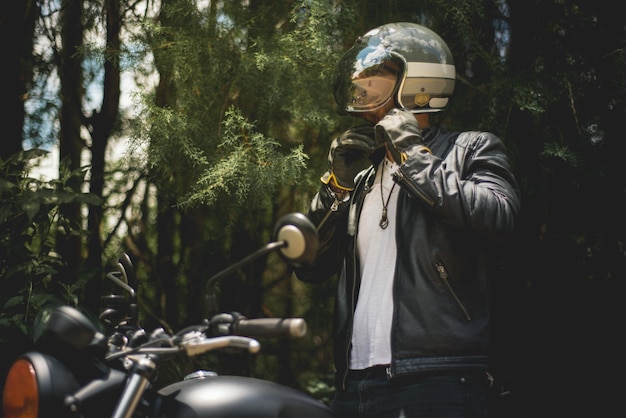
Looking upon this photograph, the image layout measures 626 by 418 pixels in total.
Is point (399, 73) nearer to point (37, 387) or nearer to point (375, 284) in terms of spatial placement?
point (375, 284)

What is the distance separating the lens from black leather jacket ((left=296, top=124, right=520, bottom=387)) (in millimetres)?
1955

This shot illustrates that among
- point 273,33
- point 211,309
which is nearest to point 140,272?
point 273,33

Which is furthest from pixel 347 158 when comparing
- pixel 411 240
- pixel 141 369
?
pixel 141 369

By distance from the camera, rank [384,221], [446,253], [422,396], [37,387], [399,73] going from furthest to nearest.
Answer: [399,73] < [384,221] < [446,253] < [422,396] < [37,387]

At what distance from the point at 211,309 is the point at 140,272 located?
2.93 meters

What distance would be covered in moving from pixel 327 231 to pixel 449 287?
20.9 inches

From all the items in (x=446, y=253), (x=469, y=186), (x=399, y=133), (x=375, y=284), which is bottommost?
(x=375, y=284)

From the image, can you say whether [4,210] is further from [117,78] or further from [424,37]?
[424,37]

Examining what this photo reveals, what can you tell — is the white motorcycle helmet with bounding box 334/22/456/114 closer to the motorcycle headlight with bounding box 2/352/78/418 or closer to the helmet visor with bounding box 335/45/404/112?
the helmet visor with bounding box 335/45/404/112

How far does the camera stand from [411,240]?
206 cm

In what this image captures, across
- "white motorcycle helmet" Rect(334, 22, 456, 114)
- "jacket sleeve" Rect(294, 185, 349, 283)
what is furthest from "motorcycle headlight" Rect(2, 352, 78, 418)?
"white motorcycle helmet" Rect(334, 22, 456, 114)

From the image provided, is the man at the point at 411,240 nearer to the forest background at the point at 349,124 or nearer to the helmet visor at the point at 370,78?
the helmet visor at the point at 370,78

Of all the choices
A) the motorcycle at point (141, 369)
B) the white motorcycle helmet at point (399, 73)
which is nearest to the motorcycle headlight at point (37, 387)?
the motorcycle at point (141, 369)

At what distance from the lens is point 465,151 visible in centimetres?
214
